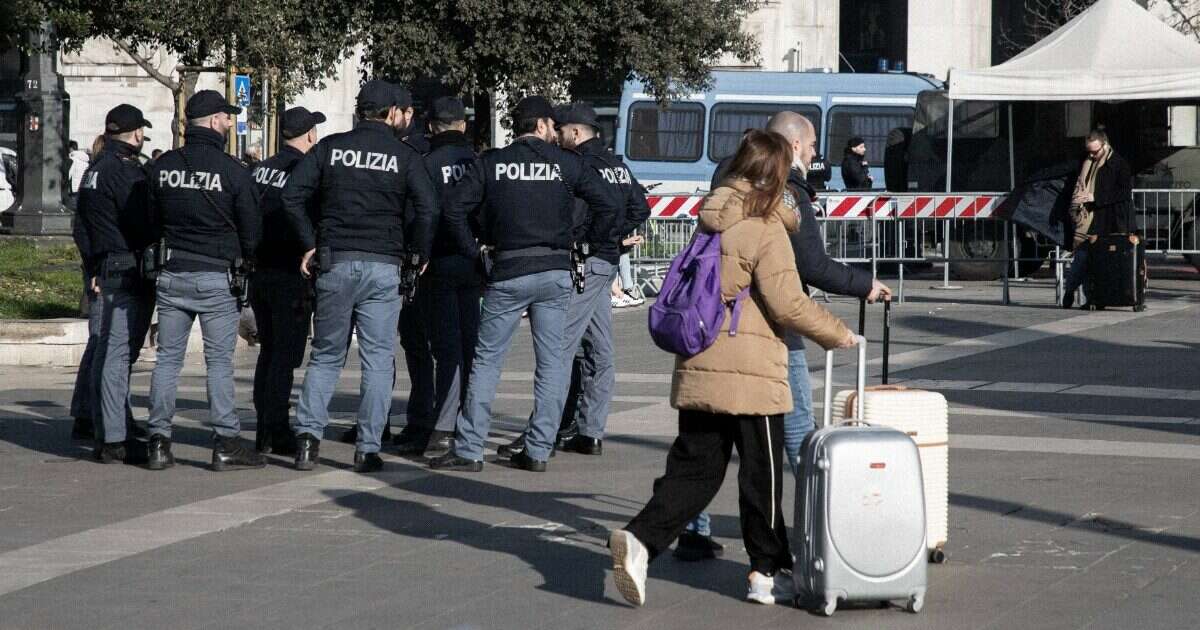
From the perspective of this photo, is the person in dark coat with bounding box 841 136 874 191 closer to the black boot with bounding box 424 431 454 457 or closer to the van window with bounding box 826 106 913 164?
the van window with bounding box 826 106 913 164

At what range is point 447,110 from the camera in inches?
387

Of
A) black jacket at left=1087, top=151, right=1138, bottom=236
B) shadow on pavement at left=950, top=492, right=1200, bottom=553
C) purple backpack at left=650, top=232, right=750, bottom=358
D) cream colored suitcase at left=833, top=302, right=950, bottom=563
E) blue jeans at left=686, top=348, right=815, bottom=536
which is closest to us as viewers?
purple backpack at left=650, top=232, right=750, bottom=358

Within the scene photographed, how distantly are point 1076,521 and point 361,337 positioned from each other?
367 centimetres

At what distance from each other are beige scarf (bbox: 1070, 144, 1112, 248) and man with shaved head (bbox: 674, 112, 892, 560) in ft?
37.1

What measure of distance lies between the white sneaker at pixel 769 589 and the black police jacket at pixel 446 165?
3785mm

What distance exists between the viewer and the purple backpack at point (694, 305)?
608cm

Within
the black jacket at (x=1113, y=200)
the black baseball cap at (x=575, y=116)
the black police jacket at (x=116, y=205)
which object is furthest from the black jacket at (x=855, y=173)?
the black police jacket at (x=116, y=205)

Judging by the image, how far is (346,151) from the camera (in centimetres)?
904

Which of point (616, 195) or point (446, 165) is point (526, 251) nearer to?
point (616, 195)

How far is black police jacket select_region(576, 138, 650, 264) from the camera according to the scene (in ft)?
31.2

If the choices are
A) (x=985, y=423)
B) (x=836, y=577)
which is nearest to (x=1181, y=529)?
(x=836, y=577)

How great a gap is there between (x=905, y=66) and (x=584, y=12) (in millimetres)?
17153

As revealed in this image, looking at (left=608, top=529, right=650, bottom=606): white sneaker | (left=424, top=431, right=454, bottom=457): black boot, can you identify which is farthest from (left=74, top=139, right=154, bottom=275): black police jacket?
(left=608, top=529, right=650, bottom=606): white sneaker

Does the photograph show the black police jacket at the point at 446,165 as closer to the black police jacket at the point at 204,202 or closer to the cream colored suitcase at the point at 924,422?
the black police jacket at the point at 204,202
